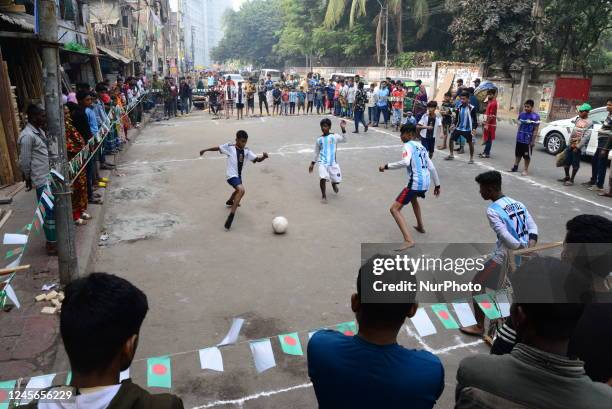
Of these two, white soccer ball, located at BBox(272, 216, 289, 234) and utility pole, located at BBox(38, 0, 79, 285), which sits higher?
utility pole, located at BBox(38, 0, 79, 285)

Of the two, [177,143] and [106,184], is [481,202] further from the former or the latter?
[177,143]

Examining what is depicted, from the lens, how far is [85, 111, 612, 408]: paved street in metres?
4.04

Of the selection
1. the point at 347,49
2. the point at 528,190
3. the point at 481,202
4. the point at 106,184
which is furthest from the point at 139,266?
the point at 347,49

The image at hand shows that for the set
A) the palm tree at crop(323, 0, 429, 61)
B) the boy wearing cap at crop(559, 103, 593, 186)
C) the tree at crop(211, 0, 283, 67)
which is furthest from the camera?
the tree at crop(211, 0, 283, 67)

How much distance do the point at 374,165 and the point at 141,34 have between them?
2890 centimetres

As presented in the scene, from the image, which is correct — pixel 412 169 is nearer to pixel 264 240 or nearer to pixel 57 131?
pixel 264 240

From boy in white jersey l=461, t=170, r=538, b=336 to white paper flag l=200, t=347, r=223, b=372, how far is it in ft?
8.19

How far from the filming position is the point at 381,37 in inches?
1443

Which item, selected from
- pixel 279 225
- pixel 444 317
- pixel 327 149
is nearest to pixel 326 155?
pixel 327 149

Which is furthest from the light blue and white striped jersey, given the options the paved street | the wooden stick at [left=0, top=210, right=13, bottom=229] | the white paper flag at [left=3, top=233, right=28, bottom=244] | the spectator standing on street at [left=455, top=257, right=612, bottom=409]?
the spectator standing on street at [left=455, top=257, right=612, bottom=409]

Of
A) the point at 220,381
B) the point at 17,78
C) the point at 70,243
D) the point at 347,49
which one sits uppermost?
the point at 347,49

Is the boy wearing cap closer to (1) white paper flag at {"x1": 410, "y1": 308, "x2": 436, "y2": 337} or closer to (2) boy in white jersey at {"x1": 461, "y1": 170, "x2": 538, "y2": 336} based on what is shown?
(2) boy in white jersey at {"x1": 461, "y1": 170, "x2": 538, "y2": 336}

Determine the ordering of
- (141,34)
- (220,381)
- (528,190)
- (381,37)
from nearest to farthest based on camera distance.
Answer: (220,381)
(528,190)
(141,34)
(381,37)

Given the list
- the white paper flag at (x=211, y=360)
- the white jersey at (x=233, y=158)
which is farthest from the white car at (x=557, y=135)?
the white paper flag at (x=211, y=360)
